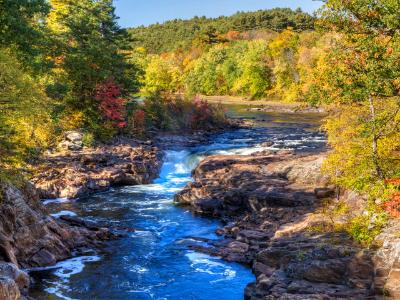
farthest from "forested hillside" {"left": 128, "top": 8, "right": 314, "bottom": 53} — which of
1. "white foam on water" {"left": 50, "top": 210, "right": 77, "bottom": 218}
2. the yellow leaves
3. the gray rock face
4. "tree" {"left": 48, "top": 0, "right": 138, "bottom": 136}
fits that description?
"white foam on water" {"left": 50, "top": 210, "right": 77, "bottom": 218}

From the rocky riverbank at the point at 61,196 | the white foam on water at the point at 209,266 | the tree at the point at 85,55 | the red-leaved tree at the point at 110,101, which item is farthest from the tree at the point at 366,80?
the tree at the point at 85,55

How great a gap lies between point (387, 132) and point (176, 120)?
120 feet

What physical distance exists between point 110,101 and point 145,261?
23577mm

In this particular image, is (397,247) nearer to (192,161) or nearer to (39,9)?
(39,9)

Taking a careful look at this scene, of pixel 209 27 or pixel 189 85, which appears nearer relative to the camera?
pixel 189 85

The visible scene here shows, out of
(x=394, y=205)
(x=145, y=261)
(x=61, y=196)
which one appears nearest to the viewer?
(x=394, y=205)

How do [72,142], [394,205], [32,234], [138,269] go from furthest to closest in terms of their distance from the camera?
[72,142] < [32,234] < [138,269] < [394,205]

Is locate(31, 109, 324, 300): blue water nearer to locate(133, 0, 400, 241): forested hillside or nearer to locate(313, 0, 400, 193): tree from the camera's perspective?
locate(133, 0, 400, 241): forested hillside

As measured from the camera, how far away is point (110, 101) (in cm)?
4041

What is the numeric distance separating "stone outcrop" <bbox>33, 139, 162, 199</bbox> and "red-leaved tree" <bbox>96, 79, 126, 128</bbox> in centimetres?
367

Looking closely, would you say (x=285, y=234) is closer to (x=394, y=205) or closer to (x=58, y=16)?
(x=394, y=205)

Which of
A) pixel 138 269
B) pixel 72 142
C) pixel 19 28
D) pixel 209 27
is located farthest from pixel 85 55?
pixel 209 27

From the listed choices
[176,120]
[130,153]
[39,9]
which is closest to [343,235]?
[39,9]

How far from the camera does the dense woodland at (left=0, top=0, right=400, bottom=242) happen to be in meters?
15.6
